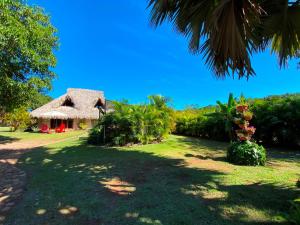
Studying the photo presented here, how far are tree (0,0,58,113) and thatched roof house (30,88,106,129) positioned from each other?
15.2 meters

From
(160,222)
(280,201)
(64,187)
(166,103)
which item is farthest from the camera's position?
(166,103)

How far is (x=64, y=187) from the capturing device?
598 cm

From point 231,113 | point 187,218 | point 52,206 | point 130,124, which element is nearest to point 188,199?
point 187,218

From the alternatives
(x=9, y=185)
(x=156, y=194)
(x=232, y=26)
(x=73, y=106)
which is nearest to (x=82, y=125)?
(x=73, y=106)

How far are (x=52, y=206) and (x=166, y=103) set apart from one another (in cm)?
1389

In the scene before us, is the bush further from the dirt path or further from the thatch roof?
the thatch roof

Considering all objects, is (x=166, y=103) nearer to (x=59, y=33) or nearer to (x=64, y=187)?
(x=59, y=33)

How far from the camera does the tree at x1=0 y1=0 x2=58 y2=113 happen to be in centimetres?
1111

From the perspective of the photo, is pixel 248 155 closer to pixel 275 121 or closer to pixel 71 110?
pixel 275 121

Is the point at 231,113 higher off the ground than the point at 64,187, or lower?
higher

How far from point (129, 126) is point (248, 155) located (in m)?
7.04

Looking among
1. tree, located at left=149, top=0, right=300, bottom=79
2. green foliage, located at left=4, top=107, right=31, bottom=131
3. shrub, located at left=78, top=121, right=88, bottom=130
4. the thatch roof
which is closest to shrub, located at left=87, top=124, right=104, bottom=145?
tree, located at left=149, top=0, right=300, bottom=79

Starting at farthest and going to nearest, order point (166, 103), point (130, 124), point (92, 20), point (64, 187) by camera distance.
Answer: point (92, 20) < point (166, 103) < point (130, 124) < point (64, 187)

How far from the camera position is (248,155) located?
27.0 feet
